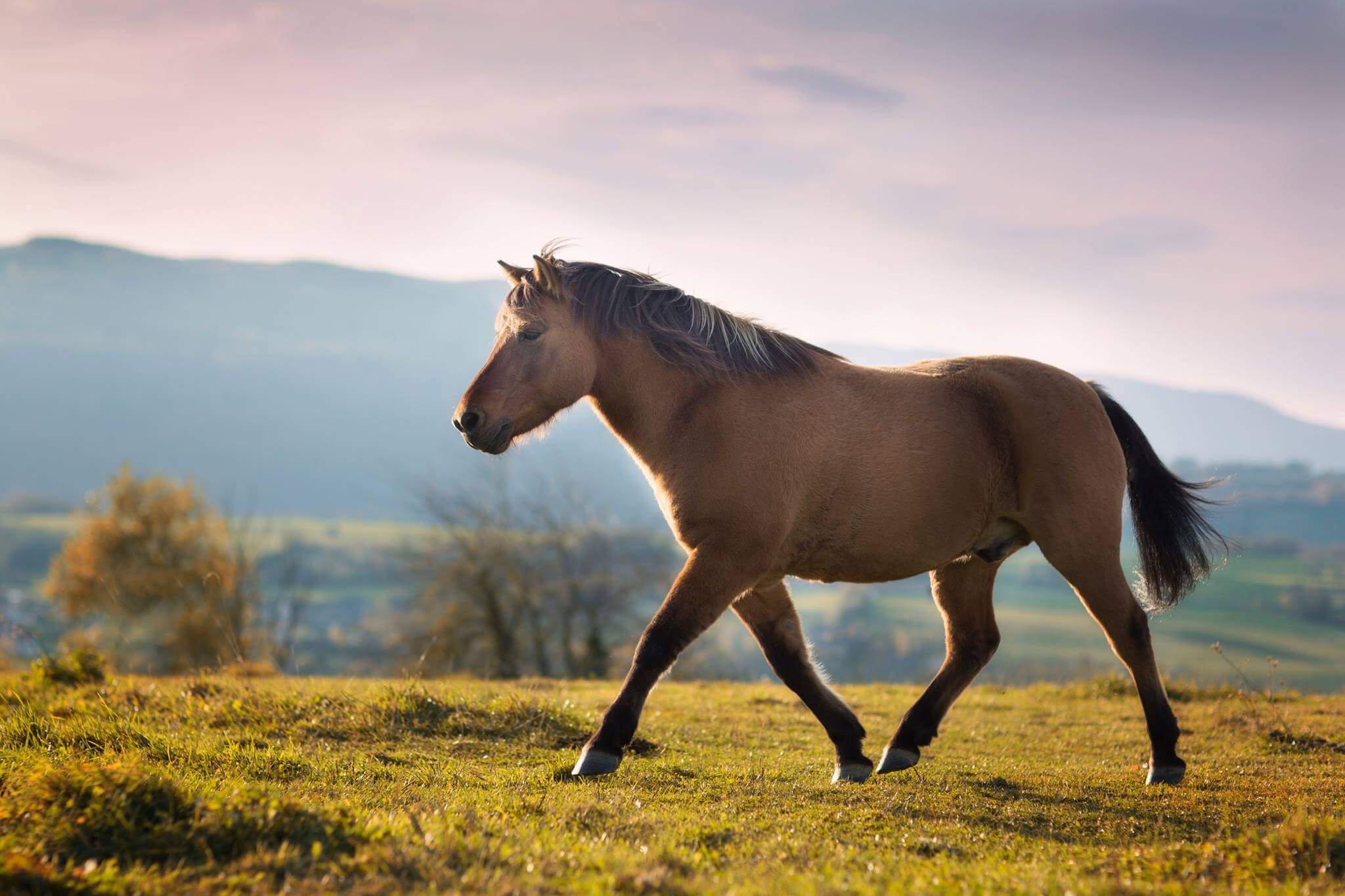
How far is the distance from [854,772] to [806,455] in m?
2.20

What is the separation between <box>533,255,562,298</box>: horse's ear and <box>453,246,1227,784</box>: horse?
0.02 m

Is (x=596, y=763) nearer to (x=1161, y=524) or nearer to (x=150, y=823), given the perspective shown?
(x=150, y=823)

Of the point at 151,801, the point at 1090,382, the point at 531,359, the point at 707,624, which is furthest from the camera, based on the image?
the point at 1090,382

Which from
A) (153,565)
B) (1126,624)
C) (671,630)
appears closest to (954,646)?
(1126,624)

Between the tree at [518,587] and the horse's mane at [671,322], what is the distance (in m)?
26.6

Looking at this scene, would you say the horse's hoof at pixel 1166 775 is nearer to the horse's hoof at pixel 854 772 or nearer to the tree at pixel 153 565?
the horse's hoof at pixel 854 772

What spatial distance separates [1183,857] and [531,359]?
4477mm

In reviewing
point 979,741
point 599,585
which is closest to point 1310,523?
point 599,585

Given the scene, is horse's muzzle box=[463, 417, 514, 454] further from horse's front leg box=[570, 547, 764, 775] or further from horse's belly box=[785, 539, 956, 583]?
horse's belly box=[785, 539, 956, 583]

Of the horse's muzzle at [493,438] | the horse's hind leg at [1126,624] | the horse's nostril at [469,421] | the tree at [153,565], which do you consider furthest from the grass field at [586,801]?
the tree at [153,565]

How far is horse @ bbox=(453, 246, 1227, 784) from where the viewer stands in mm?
6000

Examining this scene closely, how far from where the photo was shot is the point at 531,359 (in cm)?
620

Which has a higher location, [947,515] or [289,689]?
[947,515]

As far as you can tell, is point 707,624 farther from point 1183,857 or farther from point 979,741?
point 979,741
